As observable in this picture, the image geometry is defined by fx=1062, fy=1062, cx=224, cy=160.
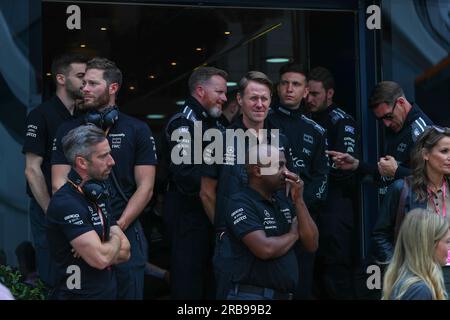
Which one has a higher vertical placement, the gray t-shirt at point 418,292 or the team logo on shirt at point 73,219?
the team logo on shirt at point 73,219

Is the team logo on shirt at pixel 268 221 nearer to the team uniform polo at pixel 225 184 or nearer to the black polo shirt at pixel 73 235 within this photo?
the team uniform polo at pixel 225 184

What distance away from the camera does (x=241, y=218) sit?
609cm

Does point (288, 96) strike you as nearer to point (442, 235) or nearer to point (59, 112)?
point (59, 112)

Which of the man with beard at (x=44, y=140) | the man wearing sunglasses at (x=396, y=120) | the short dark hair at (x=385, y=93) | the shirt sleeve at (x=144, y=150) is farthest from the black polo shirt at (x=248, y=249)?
the short dark hair at (x=385, y=93)

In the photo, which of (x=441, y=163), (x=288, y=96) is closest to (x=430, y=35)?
(x=288, y=96)

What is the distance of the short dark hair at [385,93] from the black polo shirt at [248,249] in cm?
180

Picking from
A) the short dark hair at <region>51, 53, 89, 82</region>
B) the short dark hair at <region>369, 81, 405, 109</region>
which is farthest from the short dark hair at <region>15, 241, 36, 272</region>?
the short dark hair at <region>369, 81, 405, 109</region>

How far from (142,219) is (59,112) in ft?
4.52

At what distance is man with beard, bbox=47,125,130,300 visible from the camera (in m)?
5.90

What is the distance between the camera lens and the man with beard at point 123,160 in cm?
687

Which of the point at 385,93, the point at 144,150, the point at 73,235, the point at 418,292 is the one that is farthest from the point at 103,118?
the point at 418,292

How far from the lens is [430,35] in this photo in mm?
8469

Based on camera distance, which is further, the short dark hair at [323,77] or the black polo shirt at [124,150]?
the short dark hair at [323,77]
